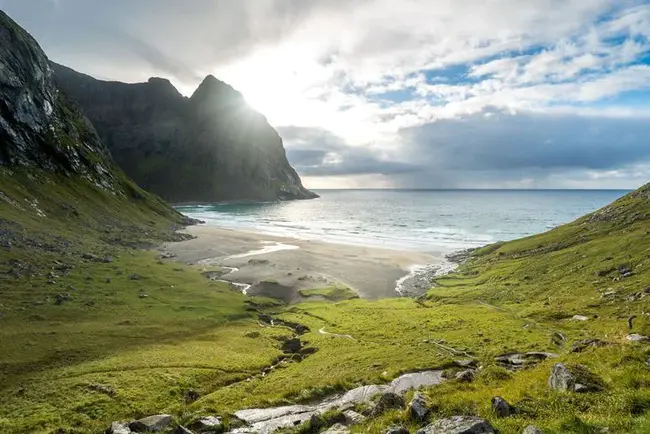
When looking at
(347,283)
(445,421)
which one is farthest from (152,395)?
(347,283)

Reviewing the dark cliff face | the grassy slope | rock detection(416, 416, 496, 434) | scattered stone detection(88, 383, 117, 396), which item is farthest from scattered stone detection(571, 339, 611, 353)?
the dark cliff face

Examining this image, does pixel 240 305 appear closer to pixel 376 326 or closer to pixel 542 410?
pixel 376 326

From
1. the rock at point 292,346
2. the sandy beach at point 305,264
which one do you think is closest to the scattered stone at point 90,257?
the sandy beach at point 305,264

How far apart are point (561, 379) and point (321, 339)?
34919 millimetres

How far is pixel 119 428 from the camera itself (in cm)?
2583

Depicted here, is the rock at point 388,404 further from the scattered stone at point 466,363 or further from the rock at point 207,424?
the scattered stone at point 466,363

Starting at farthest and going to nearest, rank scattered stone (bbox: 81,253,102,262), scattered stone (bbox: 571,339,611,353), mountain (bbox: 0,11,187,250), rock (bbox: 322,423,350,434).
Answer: mountain (bbox: 0,11,187,250) < scattered stone (bbox: 81,253,102,262) < scattered stone (bbox: 571,339,611,353) < rock (bbox: 322,423,350,434)

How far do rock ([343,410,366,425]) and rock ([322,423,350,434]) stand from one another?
107 centimetres

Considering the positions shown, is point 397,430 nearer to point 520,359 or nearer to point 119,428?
point 119,428

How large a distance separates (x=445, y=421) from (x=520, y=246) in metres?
99.8

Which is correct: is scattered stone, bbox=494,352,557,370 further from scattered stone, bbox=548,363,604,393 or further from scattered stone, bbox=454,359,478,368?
scattered stone, bbox=548,363,604,393

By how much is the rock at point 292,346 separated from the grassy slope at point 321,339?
71.6 inches

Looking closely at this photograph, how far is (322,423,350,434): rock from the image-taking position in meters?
20.5

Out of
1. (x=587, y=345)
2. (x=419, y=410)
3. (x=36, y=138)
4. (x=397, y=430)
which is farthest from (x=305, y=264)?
(x=36, y=138)
